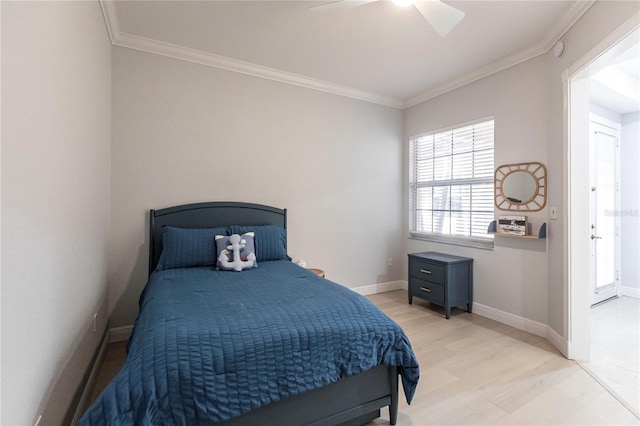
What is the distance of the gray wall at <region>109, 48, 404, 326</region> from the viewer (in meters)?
2.78

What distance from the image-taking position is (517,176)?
3.02 meters

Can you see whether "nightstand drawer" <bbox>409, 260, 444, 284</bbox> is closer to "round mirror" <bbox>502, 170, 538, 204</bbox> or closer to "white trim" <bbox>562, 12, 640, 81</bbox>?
"round mirror" <bbox>502, 170, 538, 204</bbox>

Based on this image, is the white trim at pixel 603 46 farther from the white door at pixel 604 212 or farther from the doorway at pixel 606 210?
the white door at pixel 604 212

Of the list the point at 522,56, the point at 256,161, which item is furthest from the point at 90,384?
the point at 522,56

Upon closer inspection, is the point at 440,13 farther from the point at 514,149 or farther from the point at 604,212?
the point at 604,212

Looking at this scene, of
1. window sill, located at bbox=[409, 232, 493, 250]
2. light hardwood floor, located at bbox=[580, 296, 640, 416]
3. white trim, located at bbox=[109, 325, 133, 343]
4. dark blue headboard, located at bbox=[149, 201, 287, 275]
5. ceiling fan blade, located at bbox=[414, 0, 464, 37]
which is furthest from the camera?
window sill, located at bbox=[409, 232, 493, 250]

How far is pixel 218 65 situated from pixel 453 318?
11.7ft

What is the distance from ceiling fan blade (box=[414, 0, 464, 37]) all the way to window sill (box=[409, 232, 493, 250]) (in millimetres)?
2210

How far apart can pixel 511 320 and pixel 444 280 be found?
27.8 inches

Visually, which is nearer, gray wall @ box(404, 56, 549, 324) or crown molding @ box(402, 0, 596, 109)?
crown molding @ box(402, 0, 596, 109)

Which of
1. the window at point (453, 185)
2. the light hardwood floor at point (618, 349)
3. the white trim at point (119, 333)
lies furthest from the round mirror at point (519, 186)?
the white trim at point (119, 333)

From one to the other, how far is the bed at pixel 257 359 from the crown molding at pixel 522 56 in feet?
8.38

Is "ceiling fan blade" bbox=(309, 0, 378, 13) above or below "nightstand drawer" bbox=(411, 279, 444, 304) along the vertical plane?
above

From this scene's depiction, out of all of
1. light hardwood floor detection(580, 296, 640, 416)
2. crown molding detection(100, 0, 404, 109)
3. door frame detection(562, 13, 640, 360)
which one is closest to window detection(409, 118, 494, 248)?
door frame detection(562, 13, 640, 360)
